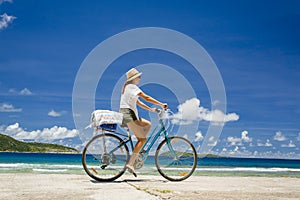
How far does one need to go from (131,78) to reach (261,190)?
3177mm

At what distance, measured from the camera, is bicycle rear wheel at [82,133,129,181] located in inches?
326

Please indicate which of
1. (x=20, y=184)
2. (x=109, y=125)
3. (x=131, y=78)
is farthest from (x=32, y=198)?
(x=131, y=78)

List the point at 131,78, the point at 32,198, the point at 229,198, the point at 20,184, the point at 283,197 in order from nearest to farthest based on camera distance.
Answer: the point at 32,198 < the point at 229,198 < the point at 283,197 < the point at 20,184 < the point at 131,78

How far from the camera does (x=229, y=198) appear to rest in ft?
20.4

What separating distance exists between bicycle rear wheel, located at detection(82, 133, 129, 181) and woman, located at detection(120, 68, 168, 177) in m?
0.22

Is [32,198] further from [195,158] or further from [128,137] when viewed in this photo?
[195,158]

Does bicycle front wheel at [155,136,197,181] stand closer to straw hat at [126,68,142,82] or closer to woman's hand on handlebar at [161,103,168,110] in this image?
woman's hand on handlebar at [161,103,168,110]

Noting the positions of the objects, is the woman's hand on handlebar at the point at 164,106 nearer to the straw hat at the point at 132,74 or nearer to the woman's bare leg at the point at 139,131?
the woman's bare leg at the point at 139,131

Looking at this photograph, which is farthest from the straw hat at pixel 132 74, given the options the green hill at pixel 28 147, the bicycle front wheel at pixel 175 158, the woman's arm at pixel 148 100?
the green hill at pixel 28 147

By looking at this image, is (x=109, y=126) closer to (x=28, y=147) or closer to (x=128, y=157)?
(x=128, y=157)

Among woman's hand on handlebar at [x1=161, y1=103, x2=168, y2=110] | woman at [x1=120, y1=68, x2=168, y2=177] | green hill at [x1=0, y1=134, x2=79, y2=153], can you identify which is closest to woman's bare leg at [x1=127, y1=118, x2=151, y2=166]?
woman at [x1=120, y1=68, x2=168, y2=177]

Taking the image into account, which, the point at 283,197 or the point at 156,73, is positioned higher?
the point at 156,73

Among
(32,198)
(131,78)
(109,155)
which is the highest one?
(131,78)

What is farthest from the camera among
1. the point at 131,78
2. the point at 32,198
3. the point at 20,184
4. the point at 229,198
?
the point at 131,78
